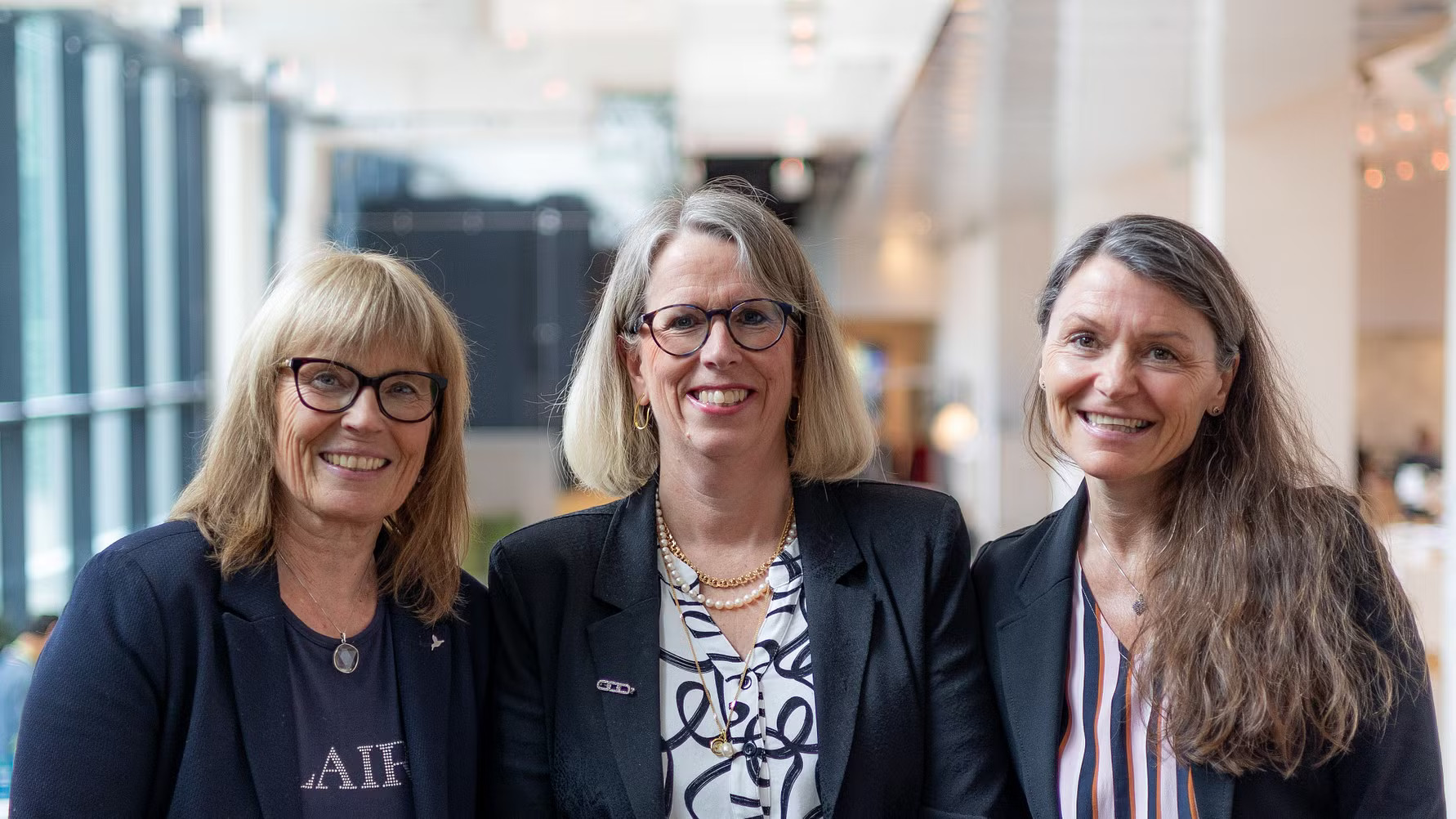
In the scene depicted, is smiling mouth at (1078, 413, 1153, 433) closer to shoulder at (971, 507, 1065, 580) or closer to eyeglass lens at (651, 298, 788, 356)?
shoulder at (971, 507, 1065, 580)

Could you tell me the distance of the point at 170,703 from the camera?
183cm

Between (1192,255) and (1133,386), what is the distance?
22 centimetres

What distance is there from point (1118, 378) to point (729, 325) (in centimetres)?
59

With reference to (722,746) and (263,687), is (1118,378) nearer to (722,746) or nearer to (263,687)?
(722,746)

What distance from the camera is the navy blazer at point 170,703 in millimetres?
1762

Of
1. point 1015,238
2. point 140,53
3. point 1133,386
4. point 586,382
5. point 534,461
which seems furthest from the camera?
point 1015,238

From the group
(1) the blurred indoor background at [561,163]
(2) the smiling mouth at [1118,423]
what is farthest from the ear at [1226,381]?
(1) the blurred indoor background at [561,163]

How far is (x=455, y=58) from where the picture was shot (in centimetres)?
859

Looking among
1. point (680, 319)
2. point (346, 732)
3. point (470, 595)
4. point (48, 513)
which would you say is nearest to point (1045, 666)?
point (680, 319)

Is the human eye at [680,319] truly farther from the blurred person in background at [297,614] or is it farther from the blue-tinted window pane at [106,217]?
the blue-tinted window pane at [106,217]

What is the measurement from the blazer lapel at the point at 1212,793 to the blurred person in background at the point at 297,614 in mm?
1079

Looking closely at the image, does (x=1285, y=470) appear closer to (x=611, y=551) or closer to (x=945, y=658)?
(x=945, y=658)

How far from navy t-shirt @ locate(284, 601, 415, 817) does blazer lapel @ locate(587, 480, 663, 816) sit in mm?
312

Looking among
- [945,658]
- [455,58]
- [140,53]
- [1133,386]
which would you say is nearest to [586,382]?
[945,658]
